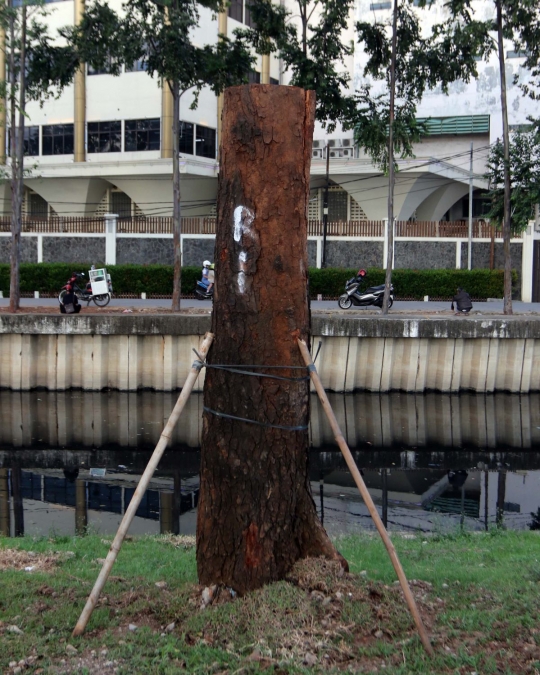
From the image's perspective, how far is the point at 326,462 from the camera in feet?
45.9

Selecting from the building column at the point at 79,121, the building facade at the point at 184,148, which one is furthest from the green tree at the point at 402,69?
the building column at the point at 79,121

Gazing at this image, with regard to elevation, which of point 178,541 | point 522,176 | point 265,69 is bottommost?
point 178,541

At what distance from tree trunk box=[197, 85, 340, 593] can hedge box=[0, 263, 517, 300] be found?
21.7 m

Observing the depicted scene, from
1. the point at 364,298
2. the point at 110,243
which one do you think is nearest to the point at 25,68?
the point at 110,243

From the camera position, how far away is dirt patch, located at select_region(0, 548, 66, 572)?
625cm

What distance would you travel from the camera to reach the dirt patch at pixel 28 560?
20.5 feet

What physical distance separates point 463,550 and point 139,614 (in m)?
3.93

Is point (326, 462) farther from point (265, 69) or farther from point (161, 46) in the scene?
point (265, 69)

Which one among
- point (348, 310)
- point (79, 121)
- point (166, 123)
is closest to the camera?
point (348, 310)

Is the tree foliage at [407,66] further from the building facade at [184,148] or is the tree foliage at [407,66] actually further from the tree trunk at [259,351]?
the tree trunk at [259,351]

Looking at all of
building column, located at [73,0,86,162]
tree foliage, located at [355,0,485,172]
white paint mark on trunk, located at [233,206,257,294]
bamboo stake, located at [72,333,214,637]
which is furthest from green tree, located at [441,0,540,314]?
building column, located at [73,0,86,162]

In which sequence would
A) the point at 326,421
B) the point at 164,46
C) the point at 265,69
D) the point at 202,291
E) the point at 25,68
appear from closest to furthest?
the point at 326,421, the point at 164,46, the point at 25,68, the point at 202,291, the point at 265,69

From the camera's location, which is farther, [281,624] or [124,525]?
[124,525]

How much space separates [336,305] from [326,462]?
1193 cm
